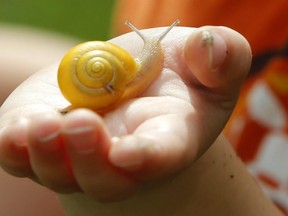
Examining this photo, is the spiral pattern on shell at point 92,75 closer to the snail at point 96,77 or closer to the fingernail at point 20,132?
the snail at point 96,77

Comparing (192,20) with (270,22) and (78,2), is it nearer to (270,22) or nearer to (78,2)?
(270,22)

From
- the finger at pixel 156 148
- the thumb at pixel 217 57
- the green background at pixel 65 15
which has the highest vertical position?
the thumb at pixel 217 57

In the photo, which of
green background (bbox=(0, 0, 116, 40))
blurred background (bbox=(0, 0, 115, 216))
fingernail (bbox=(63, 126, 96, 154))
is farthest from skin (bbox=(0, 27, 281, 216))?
green background (bbox=(0, 0, 116, 40))

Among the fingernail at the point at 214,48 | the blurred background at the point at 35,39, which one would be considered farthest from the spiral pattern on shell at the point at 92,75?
the blurred background at the point at 35,39

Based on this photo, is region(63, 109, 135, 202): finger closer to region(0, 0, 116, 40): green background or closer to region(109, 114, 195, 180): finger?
region(109, 114, 195, 180): finger

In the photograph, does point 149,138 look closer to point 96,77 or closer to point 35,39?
point 96,77

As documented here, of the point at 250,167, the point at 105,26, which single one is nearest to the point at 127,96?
the point at 250,167
